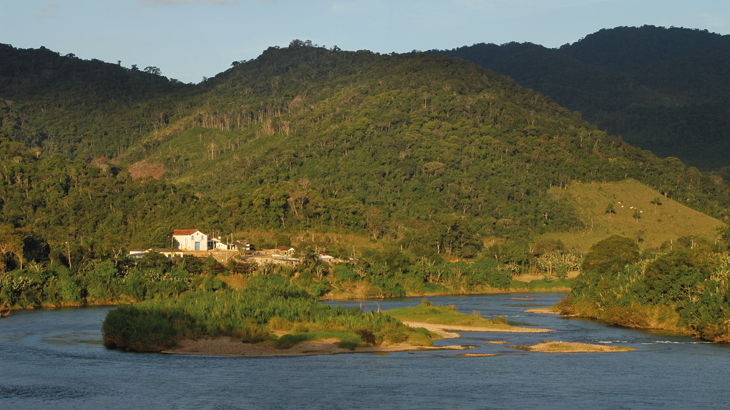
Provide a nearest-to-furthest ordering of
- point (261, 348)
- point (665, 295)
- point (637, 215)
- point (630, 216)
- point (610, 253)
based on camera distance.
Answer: point (261, 348)
point (665, 295)
point (610, 253)
point (637, 215)
point (630, 216)

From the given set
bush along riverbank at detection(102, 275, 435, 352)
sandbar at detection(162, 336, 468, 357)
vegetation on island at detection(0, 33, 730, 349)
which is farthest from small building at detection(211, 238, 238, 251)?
sandbar at detection(162, 336, 468, 357)

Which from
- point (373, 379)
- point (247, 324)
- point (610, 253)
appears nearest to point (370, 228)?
point (610, 253)

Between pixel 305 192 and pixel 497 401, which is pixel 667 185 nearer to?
pixel 305 192

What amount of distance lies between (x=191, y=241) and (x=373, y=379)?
90332 mm

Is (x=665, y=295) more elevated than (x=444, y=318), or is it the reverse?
(x=665, y=295)

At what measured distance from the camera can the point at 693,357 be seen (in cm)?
4712

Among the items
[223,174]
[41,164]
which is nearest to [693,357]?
[41,164]

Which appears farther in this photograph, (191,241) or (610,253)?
(191,241)

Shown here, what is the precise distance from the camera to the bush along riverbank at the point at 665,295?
176 feet

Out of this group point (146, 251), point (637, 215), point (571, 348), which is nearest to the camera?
point (571, 348)

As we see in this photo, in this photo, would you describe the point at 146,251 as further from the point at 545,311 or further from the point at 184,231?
the point at 545,311

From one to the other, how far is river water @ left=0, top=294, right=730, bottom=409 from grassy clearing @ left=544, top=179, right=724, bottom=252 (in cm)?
10553

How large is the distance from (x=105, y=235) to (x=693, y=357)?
108 m

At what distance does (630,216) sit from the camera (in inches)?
6531
